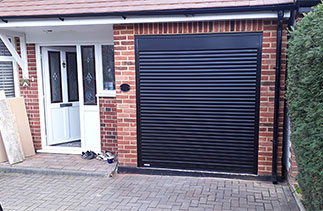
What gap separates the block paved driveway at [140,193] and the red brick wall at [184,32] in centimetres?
50

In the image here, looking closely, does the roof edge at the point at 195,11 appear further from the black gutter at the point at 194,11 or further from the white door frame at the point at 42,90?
the white door frame at the point at 42,90

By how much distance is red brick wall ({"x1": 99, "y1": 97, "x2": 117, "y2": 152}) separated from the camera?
6.21 metres

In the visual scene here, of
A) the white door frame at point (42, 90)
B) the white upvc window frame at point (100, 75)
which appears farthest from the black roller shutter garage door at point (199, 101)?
the white door frame at point (42, 90)

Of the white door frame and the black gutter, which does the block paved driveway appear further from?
the black gutter

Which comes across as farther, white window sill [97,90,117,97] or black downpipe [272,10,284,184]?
white window sill [97,90,117,97]

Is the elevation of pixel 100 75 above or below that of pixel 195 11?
below

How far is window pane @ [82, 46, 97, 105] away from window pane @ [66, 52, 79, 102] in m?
0.84

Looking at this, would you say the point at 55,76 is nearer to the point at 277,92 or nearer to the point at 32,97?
the point at 32,97

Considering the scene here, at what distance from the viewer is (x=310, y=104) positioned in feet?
9.25

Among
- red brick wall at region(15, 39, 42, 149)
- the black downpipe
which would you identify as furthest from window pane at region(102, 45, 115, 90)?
the black downpipe

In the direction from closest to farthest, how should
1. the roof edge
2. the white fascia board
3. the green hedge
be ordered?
1. the green hedge
2. the roof edge
3. the white fascia board

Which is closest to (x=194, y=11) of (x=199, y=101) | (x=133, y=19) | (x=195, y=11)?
(x=195, y=11)

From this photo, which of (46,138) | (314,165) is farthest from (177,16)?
(46,138)

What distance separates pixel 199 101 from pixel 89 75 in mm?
2606
